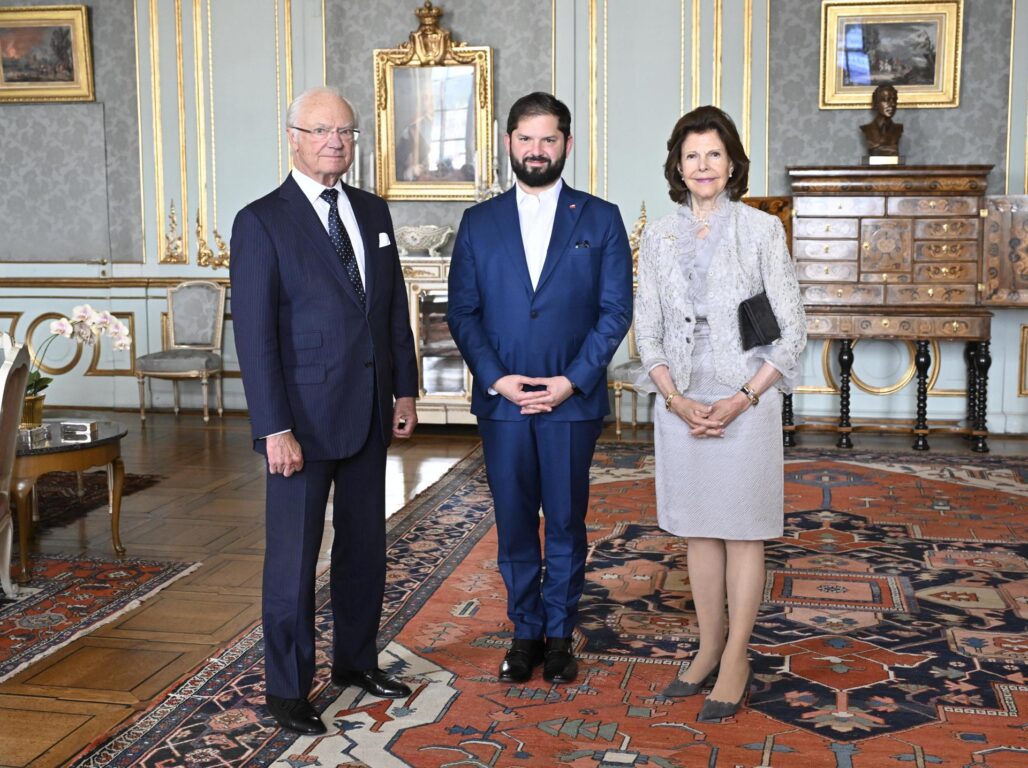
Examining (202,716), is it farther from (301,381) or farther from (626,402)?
(626,402)

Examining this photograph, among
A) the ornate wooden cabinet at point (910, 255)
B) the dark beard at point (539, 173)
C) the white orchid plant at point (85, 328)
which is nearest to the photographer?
the dark beard at point (539, 173)

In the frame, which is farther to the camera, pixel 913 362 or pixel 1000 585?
pixel 913 362

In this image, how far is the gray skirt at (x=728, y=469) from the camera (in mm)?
2775

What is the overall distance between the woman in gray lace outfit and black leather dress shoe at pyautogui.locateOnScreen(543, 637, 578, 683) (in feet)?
1.33

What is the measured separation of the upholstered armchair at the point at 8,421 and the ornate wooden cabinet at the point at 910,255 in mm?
4602

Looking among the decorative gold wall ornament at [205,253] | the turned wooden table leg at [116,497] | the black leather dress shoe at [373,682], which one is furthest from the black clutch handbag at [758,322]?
the decorative gold wall ornament at [205,253]

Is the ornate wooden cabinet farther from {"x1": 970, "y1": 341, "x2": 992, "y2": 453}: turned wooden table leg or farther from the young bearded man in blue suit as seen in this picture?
the young bearded man in blue suit

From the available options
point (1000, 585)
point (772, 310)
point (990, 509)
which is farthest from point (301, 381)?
point (990, 509)

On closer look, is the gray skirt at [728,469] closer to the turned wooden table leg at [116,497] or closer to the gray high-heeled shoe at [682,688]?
the gray high-heeled shoe at [682,688]

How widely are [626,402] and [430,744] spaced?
17.7 feet

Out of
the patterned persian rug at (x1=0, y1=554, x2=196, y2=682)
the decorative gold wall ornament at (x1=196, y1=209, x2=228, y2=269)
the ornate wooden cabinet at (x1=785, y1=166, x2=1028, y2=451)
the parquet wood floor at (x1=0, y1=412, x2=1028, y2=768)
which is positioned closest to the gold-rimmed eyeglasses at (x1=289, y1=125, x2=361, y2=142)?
the parquet wood floor at (x1=0, y1=412, x2=1028, y2=768)

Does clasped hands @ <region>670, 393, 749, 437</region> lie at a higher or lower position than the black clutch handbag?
lower

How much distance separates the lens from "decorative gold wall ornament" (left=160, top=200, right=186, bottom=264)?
8.36 meters

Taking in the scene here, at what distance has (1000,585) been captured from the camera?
3.96 meters
